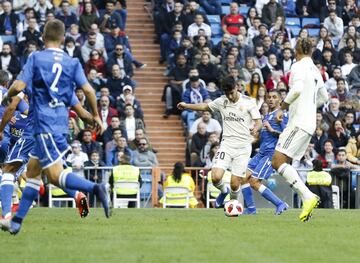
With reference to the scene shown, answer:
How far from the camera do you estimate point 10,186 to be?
18.0 metres

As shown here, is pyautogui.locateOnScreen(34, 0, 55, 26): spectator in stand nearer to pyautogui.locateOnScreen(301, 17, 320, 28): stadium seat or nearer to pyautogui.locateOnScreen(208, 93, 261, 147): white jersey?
pyautogui.locateOnScreen(301, 17, 320, 28): stadium seat

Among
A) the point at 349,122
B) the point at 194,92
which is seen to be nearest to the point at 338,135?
the point at 349,122

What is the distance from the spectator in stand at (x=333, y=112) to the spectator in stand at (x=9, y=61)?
25.4 feet

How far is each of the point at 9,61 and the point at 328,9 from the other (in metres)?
10.1

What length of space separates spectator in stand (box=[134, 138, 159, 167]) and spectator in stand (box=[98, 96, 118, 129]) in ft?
3.89

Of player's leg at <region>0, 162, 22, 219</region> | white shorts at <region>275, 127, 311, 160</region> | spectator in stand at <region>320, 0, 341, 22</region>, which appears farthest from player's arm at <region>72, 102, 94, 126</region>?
spectator in stand at <region>320, 0, 341, 22</region>

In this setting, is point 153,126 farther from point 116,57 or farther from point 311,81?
point 311,81

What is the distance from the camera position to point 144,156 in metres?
30.2

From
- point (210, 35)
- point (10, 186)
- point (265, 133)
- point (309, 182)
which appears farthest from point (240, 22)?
point (10, 186)

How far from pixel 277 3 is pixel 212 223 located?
1826 cm

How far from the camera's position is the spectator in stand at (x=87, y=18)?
111 feet

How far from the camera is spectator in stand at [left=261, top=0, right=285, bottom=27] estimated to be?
36125mm

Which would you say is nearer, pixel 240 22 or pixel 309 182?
pixel 309 182

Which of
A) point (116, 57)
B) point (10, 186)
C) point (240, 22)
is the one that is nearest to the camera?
point (10, 186)
